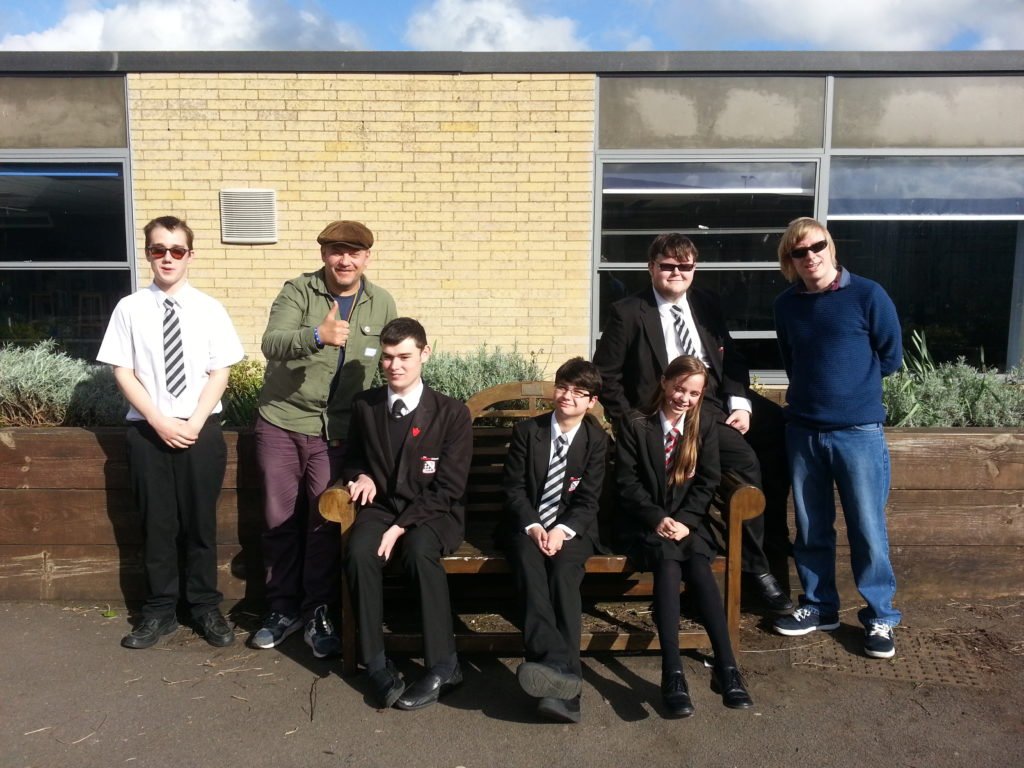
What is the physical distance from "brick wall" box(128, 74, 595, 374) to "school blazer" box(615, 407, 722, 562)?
12.1ft

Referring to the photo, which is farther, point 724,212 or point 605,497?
point 724,212

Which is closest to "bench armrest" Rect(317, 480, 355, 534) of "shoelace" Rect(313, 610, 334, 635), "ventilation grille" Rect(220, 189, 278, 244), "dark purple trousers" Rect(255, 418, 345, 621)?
"dark purple trousers" Rect(255, 418, 345, 621)

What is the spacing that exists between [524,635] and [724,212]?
5.15 meters

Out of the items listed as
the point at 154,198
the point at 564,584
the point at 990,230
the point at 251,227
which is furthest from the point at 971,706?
the point at 154,198

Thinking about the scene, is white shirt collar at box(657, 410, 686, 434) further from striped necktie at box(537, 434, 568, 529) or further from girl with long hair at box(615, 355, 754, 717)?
striped necktie at box(537, 434, 568, 529)

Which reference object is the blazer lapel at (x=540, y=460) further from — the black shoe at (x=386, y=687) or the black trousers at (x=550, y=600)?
the black shoe at (x=386, y=687)

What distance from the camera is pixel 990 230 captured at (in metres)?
7.50

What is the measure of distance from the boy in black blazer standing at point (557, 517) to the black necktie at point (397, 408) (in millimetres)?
506

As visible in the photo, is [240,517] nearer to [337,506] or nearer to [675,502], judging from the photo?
[337,506]

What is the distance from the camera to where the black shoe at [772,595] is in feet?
13.3

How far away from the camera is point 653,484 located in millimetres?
3689

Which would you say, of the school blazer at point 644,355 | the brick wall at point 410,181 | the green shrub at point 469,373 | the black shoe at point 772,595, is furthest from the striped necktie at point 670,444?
the brick wall at point 410,181

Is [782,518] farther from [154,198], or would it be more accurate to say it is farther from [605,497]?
[154,198]

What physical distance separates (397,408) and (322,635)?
3.61 ft
